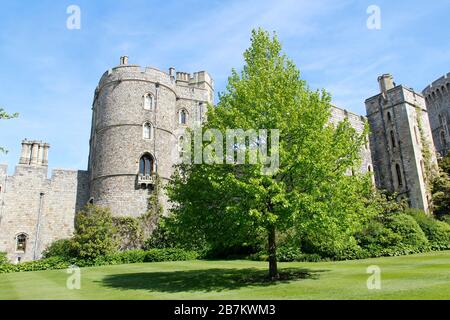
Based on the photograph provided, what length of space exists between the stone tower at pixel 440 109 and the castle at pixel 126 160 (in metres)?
19.7

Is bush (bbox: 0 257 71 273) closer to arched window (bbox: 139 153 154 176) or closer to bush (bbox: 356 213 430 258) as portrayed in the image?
arched window (bbox: 139 153 154 176)

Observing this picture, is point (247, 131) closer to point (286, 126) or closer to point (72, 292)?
point (286, 126)

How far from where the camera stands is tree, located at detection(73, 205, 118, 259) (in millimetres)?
26547

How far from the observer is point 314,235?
14.0 m

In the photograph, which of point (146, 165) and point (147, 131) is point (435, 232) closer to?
point (146, 165)

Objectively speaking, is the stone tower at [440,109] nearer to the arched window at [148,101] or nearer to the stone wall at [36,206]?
the arched window at [148,101]

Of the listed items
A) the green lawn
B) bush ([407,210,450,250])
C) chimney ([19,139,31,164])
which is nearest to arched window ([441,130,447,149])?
bush ([407,210,450,250])

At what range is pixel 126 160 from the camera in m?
31.7

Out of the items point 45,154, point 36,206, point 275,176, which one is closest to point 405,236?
point 275,176

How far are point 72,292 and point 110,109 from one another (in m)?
22.4

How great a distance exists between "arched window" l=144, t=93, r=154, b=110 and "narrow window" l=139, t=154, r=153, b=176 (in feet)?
14.3

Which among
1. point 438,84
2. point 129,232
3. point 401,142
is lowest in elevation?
point 129,232

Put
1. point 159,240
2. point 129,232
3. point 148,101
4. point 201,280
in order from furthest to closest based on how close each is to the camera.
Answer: point 148,101
point 159,240
point 129,232
point 201,280

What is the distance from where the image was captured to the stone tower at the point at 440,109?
184 ft
